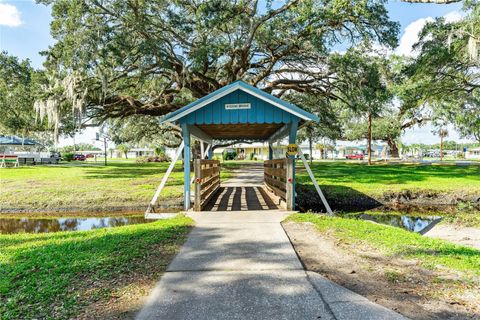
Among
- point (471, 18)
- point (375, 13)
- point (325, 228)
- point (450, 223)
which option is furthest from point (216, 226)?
point (471, 18)

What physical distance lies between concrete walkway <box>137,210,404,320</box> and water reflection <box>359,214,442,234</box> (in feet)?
16.9

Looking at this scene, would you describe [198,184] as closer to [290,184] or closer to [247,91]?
[290,184]

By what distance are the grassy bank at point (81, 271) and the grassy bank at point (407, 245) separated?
9.78ft

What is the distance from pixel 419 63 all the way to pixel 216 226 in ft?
41.3

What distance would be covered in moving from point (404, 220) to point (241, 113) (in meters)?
5.93

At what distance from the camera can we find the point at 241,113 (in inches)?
317

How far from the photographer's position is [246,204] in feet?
31.0

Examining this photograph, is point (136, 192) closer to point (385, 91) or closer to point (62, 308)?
point (62, 308)

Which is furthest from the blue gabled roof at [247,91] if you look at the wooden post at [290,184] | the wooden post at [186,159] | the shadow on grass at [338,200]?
the shadow on grass at [338,200]

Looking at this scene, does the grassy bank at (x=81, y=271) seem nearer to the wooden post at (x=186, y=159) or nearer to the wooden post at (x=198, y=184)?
the wooden post at (x=198, y=184)

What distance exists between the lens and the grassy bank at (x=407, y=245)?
13.7 feet

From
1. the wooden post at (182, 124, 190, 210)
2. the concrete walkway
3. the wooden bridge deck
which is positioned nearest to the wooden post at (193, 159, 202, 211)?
the wooden post at (182, 124, 190, 210)

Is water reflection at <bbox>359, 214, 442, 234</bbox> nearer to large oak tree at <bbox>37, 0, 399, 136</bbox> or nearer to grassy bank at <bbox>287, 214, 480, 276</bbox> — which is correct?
grassy bank at <bbox>287, 214, 480, 276</bbox>

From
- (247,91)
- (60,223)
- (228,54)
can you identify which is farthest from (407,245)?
(228,54)
